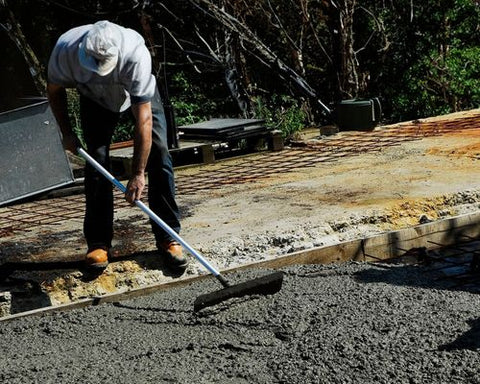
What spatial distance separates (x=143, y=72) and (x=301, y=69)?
25.3ft

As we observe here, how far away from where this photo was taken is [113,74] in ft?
15.2

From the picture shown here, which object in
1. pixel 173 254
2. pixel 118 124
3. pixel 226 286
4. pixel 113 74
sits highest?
pixel 113 74

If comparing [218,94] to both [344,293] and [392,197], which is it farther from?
[344,293]

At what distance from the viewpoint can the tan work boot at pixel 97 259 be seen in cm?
493

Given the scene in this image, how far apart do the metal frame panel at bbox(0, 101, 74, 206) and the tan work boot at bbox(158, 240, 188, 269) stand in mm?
655

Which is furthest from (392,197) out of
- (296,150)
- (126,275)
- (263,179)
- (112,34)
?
(296,150)

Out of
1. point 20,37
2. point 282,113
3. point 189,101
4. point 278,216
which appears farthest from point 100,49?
point 189,101

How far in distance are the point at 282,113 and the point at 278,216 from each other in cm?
504

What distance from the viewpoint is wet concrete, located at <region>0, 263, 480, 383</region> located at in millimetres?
3545

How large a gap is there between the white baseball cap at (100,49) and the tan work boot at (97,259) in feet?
3.37

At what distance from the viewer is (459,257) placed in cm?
543

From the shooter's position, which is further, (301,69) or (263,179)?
(301,69)

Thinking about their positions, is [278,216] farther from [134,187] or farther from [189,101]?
[189,101]

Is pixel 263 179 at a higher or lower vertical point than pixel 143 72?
lower
